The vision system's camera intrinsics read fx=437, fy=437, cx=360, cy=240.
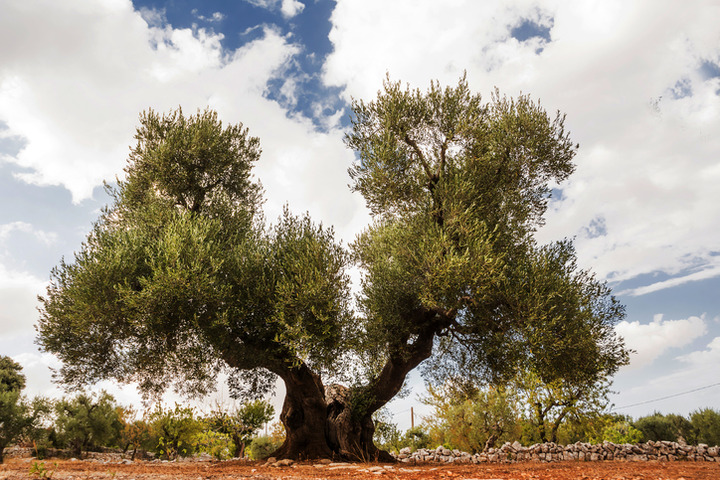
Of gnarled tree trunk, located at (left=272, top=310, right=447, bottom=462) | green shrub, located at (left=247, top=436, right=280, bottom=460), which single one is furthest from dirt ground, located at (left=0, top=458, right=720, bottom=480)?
green shrub, located at (left=247, top=436, right=280, bottom=460)

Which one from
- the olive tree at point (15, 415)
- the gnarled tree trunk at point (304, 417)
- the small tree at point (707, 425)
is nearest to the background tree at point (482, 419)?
the gnarled tree trunk at point (304, 417)

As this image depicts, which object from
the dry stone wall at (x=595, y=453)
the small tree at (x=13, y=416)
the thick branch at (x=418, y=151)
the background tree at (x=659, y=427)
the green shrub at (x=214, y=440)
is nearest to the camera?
the thick branch at (x=418, y=151)

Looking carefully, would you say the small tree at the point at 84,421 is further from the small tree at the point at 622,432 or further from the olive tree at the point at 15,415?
the small tree at the point at 622,432

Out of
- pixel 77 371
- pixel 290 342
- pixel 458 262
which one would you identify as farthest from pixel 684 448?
pixel 77 371

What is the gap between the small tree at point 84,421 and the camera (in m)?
30.5

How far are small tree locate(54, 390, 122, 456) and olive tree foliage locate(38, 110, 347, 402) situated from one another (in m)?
16.5

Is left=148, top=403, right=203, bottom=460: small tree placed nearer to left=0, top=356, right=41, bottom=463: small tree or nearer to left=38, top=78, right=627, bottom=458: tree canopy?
left=0, top=356, right=41, bottom=463: small tree

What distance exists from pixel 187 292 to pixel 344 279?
5760 mm

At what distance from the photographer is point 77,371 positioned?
17844 millimetres

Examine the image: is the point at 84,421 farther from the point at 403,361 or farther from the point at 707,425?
the point at 707,425

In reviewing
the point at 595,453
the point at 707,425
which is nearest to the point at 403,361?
the point at 595,453

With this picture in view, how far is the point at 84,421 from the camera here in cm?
3103

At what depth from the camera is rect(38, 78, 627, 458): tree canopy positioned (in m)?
15.8

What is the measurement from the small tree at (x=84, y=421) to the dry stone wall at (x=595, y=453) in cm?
2354
